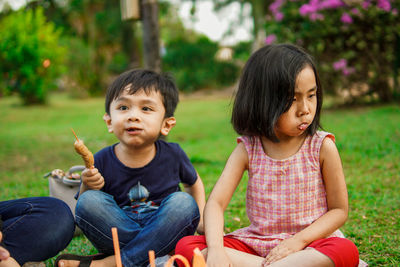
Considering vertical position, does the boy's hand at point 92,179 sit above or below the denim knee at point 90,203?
above

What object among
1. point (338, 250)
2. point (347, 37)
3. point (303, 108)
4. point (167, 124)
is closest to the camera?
point (338, 250)

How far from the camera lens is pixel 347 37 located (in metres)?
8.52

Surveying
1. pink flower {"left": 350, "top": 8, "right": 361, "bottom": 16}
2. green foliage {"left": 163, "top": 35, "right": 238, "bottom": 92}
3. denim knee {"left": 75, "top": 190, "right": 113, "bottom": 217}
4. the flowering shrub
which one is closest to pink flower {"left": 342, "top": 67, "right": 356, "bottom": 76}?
the flowering shrub

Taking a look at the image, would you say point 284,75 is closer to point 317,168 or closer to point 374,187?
point 317,168

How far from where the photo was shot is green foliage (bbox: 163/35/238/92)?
768 inches

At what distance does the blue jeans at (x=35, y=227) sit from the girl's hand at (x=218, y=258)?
2.56 feet

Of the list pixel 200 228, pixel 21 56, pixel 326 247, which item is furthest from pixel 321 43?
pixel 326 247

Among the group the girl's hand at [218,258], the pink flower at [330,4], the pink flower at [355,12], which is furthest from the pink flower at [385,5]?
the girl's hand at [218,258]

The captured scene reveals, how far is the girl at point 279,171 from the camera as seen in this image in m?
1.93

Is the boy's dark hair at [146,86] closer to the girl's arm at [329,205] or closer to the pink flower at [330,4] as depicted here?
the girl's arm at [329,205]

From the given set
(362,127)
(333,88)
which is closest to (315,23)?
(333,88)

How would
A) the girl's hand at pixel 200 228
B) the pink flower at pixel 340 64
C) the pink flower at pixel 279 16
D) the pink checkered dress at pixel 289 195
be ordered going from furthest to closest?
the pink flower at pixel 279 16 → the pink flower at pixel 340 64 → the girl's hand at pixel 200 228 → the pink checkered dress at pixel 289 195

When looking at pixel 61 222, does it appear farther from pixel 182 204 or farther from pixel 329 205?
pixel 329 205

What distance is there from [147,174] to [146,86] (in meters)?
0.49
